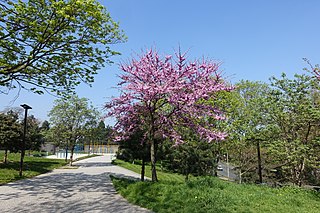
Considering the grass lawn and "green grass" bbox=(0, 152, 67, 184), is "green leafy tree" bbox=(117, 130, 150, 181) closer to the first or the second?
the grass lawn

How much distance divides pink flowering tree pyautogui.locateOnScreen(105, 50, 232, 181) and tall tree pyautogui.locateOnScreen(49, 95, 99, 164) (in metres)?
15.3

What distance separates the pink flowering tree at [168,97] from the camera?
8.27 metres

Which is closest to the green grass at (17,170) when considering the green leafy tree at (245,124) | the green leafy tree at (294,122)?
the green leafy tree at (245,124)

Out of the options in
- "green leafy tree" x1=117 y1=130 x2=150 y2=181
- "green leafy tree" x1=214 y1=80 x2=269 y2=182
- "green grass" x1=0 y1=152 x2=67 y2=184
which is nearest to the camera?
"green leafy tree" x1=117 y1=130 x2=150 y2=181

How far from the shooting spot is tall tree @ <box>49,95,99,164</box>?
23.3 m

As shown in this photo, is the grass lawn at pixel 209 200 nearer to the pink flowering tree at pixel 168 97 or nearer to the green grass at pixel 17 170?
the pink flowering tree at pixel 168 97

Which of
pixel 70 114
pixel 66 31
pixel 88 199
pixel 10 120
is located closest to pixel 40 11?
pixel 66 31

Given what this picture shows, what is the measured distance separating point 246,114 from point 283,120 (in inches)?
172

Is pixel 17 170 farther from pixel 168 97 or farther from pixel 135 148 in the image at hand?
pixel 168 97

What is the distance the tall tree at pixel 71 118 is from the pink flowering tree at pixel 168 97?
1533cm

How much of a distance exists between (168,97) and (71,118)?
1719 centimetres

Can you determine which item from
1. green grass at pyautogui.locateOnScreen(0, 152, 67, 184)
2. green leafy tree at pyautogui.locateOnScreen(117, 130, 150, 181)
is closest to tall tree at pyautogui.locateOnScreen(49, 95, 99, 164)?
green grass at pyautogui.locateOnScreen(0, 152, 67, 184)

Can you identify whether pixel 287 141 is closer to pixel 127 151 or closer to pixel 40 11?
pixel 127 151

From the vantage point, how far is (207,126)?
9031 millimetres
